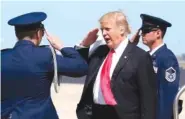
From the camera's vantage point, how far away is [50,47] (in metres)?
4.37

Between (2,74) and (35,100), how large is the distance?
0.93 feet

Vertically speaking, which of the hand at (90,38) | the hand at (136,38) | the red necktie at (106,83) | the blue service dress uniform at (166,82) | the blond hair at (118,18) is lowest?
the blue service dress uniform at (166,82)

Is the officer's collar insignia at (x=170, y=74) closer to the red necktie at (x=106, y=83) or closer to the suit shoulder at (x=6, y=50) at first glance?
the red necktie at (x=106, y=83)

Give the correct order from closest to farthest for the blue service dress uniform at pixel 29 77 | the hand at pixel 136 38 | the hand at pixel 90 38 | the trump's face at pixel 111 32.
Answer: the blue service dress uniform at pixel 29 77
the trump's face at pixel 111 32
the hand at pixel 90 38
the hand at pixel 136 38

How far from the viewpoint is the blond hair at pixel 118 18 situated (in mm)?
4711

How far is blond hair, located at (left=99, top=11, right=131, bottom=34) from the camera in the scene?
471 centimetres

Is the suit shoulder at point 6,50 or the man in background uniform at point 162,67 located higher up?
the suit shoulder at point 6,50

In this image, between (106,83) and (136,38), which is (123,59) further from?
(136,38)

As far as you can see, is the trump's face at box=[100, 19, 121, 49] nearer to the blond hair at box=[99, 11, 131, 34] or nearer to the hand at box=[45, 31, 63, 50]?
the blond hair at box=[99, 11, 131, 34]

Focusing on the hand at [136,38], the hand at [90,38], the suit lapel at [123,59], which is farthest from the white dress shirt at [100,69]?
the hand at [136,38]

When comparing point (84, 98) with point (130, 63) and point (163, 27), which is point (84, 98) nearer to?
point (130, 63)

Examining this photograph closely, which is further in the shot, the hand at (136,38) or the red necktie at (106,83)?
the hand at (136,38)

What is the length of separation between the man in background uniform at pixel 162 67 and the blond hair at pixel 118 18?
689 millimetres

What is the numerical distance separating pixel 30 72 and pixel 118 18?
84 cm
